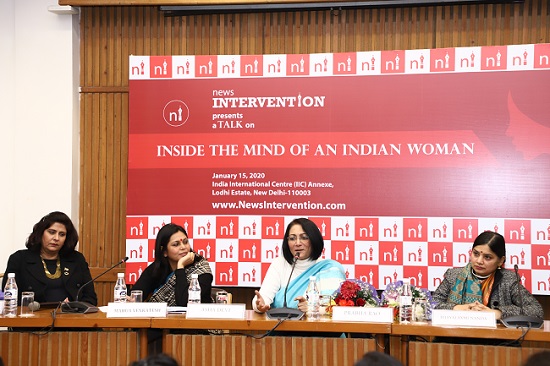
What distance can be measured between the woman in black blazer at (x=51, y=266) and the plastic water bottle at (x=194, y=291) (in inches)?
30.5

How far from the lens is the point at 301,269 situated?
13.2 feet

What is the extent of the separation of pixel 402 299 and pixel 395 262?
1.60 metres

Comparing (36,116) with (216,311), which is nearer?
(216,311)

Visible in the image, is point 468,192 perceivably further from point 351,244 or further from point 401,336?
point 401,336

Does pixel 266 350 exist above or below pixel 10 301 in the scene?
below

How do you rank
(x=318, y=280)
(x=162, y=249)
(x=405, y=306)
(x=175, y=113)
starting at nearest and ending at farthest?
(x=405, y=306) → (x=318, y=280) → (x=162, y=249) → (x=175, y=113)

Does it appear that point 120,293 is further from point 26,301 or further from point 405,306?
point 405,306

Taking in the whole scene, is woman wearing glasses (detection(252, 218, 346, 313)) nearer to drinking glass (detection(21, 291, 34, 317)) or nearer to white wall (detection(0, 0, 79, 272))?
drinking glass (detection(21, 291, 34, 317))

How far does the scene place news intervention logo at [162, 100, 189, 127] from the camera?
5.12 metres

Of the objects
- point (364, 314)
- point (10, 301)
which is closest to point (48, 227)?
point (10, 301)

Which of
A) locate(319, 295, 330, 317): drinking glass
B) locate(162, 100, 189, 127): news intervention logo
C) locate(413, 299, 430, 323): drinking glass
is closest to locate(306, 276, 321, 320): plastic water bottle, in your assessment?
locate(319, 295, 330, 317): drinking glass

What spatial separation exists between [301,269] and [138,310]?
1.02 m

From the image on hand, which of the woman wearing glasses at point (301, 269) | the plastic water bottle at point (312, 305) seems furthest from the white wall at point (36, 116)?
the plastic water bottle at point (312, 305)

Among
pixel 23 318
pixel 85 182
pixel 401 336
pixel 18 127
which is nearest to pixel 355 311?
pixel 401 336
